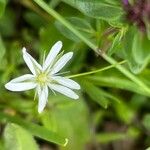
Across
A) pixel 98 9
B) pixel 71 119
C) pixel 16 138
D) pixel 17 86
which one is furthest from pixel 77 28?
pixel 71 119

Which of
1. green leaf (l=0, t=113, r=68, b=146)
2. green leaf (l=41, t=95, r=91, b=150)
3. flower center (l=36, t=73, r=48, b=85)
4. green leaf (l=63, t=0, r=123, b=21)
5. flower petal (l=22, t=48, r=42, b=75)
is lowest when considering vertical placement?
green leaf (l=41, t=95, r=91, b=150)

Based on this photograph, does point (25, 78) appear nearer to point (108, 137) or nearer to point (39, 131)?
point (39, 131)

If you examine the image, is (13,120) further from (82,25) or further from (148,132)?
A: (148,132)

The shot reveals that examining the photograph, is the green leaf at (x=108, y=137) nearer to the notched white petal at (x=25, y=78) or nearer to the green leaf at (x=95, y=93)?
the green leaf at (x=95, y=93)

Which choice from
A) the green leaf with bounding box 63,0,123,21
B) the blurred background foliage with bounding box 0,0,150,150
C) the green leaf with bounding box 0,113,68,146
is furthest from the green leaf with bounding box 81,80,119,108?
the green leaf with bounding box 63,0,123,21

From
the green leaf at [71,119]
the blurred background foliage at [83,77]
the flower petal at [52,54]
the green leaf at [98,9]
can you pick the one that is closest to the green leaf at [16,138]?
the blurred background foliage at [83,77]

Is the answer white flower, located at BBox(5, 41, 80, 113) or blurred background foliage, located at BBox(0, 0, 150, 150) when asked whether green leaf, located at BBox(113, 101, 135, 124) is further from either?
white flower, located at BBox(5, 41, 80, 113)
